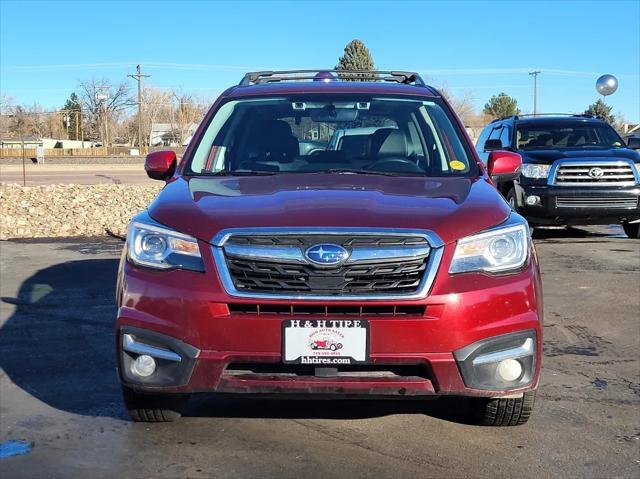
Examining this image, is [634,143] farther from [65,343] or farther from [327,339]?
[327,339]

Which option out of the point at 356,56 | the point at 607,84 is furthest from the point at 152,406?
the point at 356,56

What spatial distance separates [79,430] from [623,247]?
9.06 metres

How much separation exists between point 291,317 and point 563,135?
32.6 ft

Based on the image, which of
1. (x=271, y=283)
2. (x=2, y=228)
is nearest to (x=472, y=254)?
(x=271, y=283)

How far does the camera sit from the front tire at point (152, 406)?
151 inches

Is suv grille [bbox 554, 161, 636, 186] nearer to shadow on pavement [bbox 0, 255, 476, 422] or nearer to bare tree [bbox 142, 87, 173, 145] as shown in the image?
shadow on pavement [bbox 0, 255, 476, 422]

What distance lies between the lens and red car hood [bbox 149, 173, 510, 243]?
3.39m

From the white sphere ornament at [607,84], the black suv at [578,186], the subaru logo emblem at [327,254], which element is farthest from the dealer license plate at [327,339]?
the white sphere ornament at [607,84]

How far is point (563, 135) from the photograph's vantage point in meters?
12.1

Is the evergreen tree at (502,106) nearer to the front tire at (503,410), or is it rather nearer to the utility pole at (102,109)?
the utility pole at (102,109)

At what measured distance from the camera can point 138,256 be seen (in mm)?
3512

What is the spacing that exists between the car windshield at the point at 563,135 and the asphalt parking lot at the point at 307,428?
20.7ft

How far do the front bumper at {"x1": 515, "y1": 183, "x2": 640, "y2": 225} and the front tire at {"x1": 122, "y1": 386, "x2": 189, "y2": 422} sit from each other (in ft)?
26.4

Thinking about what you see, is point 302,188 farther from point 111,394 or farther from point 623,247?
point 623,247
